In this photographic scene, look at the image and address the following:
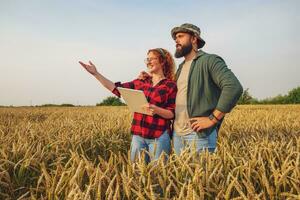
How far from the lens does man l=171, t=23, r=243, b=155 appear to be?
343 centimetres

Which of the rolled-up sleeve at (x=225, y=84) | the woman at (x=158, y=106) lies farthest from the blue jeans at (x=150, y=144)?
the rolled-up sleeve at (x=225, y=84)

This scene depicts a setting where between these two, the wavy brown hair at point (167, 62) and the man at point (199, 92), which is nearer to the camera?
the man at point (199, 92)

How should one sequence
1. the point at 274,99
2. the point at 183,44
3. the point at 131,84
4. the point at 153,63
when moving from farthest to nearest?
the point at 274,99
the point at 131,84
the point at 153,63
the point at 183,44

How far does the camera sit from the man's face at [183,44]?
12.0 ft

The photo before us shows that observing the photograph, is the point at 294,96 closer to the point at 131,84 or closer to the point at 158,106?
the point at 131,84

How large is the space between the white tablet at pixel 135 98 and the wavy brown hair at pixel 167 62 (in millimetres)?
489

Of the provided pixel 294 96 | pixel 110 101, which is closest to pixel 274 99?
pixel 294 96

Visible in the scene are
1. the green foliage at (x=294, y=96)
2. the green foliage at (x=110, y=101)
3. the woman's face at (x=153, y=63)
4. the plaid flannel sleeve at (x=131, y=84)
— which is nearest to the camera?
the woman's face at (x=153, y=63)

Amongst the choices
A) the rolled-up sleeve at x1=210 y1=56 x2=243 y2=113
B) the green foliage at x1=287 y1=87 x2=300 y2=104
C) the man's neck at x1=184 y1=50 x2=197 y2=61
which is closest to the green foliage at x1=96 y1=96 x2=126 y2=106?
the green foliage at x1=287 y1=87 x2=300 y2=104

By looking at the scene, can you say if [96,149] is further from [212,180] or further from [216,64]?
[212,180]

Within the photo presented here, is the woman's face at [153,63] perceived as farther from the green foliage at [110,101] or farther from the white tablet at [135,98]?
the green foliage at [110,101]

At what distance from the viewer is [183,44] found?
368cm

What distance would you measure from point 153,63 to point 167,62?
159mm

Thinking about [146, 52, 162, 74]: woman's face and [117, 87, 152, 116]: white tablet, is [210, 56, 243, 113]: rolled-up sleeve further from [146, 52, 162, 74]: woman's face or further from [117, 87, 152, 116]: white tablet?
[117, 87, 152, 116]: white tablet
